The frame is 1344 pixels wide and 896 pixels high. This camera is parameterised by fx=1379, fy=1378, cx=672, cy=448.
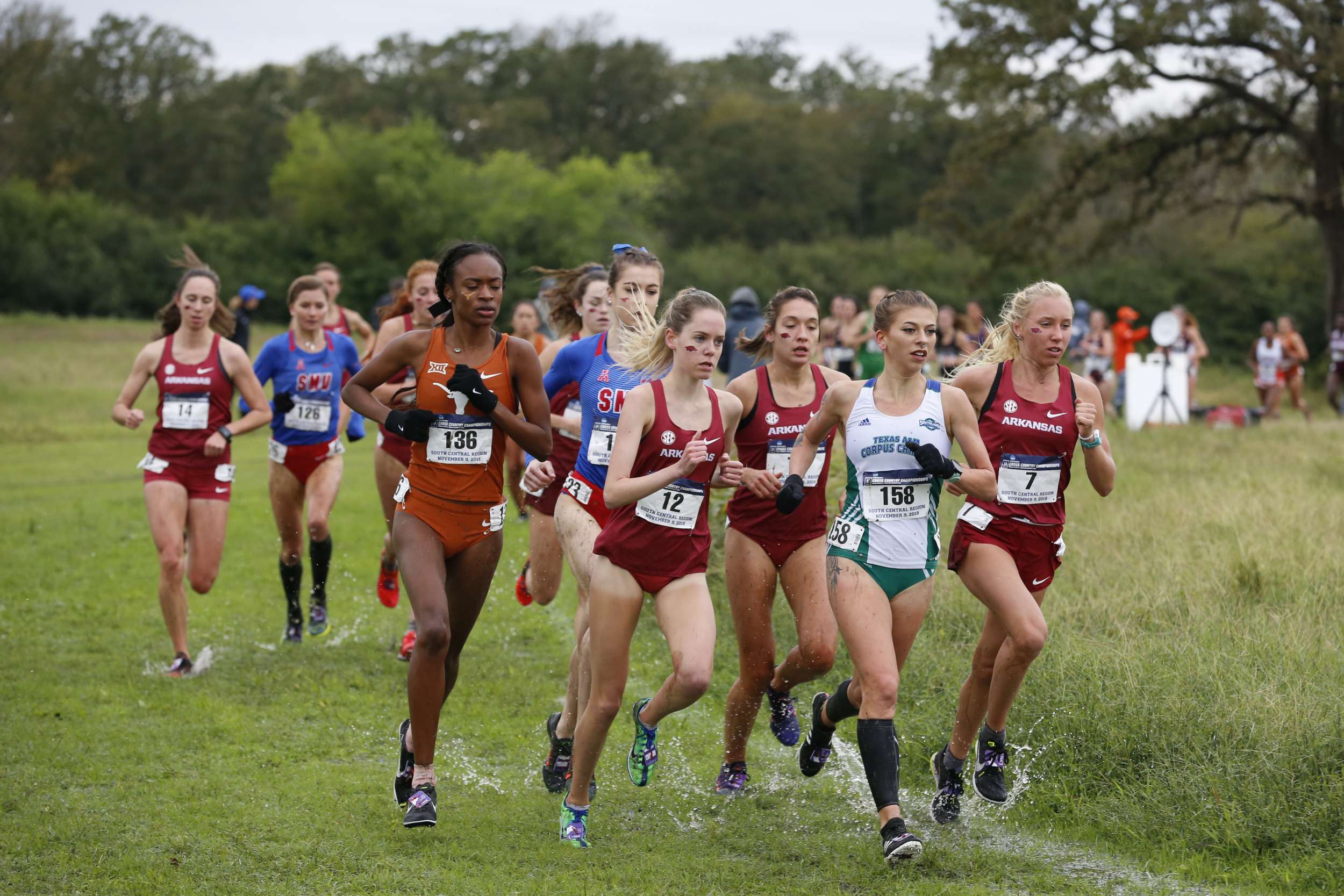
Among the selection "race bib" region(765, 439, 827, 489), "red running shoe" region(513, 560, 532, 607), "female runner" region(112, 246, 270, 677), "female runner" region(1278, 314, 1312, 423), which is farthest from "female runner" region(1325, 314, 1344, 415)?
"female runner" region(112, 246, 270, 677)

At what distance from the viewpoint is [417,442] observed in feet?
18.6

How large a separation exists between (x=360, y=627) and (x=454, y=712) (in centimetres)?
227

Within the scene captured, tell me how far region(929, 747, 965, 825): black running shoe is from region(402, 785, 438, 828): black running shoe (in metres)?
2.07

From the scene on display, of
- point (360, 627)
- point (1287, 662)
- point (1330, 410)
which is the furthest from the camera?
point (1330, 410)

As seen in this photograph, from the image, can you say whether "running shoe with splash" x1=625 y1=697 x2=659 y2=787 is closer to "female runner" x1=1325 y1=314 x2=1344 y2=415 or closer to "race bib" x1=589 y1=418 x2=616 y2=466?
"race bib" x1=589 y1=418 x2=616 y2=466

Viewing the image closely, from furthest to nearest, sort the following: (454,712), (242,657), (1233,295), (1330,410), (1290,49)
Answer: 1. (1233,295)
2. (1290,49)
3. (1330,410)
4. (242,657)
5. (454,712)

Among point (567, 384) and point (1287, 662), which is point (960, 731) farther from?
point (567, 384)

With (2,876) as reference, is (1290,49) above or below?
above

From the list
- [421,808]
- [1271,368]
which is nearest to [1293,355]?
[1271,368]

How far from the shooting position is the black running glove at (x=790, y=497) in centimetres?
524

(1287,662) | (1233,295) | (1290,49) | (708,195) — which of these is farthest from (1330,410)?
(708,195)

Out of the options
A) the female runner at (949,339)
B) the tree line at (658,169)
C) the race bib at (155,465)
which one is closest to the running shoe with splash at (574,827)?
the race bib at (155,465)

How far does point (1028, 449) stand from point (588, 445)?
6.20 feet

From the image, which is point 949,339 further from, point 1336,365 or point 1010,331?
point 1010,331
